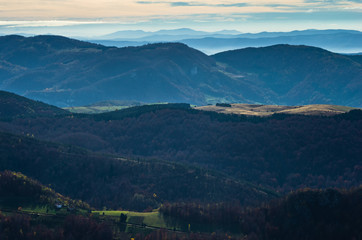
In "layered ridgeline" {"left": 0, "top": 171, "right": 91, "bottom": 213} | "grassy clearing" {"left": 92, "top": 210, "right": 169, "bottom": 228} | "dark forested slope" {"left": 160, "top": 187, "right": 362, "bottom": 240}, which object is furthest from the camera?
"layered ridgeline" {"left": 0, "top": 171, "right": 91, "bottom": 213}

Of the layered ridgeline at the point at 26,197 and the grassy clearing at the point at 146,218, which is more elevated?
the layered ridgeline at the point at 26,197

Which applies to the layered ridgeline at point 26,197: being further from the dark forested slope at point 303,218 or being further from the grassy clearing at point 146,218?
the dark forested slope at point 303,218

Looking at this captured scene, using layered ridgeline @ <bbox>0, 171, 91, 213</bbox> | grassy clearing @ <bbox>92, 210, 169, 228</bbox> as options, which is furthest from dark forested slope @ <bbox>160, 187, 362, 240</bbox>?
layered ridgeline @ <bbox>0, 171, 91, 213</bbox>

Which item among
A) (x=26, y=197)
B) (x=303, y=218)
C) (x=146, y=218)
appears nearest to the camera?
(x=303, y=218)

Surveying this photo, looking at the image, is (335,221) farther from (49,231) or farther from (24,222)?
(24,222)

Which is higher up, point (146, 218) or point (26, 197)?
point (26, 197)

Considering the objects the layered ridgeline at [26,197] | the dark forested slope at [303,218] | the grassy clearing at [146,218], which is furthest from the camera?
the layered ridgeline at [26,197]

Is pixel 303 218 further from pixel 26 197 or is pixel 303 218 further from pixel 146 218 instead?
pixel 26 197

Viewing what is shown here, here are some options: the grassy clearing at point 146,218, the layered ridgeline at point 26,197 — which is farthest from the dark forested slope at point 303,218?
the layered ridgeline at point 26,197

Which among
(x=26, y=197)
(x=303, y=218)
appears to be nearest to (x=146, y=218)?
(x=26, y=197)

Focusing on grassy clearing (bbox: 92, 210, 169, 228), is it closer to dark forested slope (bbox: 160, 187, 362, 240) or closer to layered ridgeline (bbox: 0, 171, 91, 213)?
dark forested slope (bbox: 160, 187, 362, 240)

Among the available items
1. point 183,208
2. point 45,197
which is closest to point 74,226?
point 45,197
